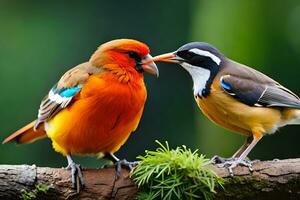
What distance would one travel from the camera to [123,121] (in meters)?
6.27

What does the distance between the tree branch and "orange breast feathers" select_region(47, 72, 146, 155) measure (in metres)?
0.49

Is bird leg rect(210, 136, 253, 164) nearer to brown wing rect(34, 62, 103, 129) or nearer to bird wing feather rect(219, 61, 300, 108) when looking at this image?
bird wing feather rect(219, 61, 300, 108)

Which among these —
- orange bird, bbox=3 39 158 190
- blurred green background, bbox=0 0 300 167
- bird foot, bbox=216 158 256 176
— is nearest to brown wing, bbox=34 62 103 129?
orange bird, bbox=3 39 158 190

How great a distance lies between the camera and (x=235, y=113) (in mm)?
6480

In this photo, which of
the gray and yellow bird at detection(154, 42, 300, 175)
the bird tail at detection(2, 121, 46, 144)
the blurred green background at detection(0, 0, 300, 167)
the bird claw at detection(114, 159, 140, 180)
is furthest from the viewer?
the blurred green background at detection(0, 0, 300, 167)

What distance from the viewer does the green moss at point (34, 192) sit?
18.4 feet

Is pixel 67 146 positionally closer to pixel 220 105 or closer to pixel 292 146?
pixel 220 105

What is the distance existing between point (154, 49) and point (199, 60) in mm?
6205

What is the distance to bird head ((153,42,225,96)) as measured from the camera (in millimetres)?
6645

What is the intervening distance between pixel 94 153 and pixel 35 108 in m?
5.91

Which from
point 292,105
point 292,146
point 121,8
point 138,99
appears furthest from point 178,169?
point 121,8

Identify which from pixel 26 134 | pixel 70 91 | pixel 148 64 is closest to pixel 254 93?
pixel 148 64

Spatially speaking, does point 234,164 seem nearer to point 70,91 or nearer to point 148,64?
point 148,64

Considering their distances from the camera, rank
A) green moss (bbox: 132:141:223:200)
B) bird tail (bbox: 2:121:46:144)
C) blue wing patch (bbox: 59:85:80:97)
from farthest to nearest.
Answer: bird tail (bbox: 2:121:46:144)
blue wing patch (bbox: 59:85:80:97)
green moss (bbox: 132:141:223:200)
